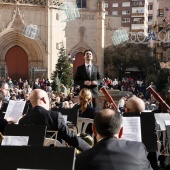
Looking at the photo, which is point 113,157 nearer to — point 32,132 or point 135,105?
point 32,132

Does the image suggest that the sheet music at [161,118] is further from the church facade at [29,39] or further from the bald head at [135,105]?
the church facade at [29,39]

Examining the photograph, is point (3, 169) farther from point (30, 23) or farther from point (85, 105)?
point (30, 23)

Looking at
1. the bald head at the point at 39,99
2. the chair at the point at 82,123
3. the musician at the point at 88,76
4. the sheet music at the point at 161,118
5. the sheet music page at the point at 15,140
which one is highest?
the musician at the point at 88,76

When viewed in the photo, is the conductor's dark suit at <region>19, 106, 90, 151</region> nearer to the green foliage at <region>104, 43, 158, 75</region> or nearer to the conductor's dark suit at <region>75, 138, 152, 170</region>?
the conductor's dark suit at <region>75, 138, 152, 170</region>

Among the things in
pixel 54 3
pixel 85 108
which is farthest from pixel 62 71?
pixel 85 108

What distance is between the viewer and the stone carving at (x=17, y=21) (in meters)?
37.5

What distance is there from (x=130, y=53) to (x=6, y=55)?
767 inches

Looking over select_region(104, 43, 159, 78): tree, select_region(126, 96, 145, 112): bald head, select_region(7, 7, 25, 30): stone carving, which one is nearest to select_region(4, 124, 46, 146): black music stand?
select_region(126, 96, 145, 112): bald head

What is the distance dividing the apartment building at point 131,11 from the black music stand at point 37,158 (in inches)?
3076

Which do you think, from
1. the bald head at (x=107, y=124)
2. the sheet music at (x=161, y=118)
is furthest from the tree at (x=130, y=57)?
the bald head at (x=107, y=124)

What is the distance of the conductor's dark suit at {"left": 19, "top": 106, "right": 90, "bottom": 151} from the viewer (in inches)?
227

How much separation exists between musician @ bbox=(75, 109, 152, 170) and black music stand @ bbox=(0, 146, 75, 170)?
226 mm

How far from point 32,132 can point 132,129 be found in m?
1.43

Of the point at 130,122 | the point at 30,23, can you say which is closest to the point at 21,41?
the point at 30,23
